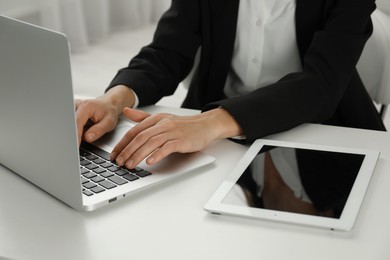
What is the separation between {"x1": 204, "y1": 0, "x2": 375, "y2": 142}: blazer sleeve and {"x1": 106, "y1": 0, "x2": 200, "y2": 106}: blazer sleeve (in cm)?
23

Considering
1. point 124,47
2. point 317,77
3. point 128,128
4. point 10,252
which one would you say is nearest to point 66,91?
point 10,252

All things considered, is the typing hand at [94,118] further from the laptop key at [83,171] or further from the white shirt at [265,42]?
the white shirt at [265,42]

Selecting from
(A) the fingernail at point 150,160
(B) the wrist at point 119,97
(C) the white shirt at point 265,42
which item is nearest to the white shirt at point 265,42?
(C) the white shirt at point 265,42

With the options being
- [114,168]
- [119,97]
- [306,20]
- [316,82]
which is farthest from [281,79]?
[114,168]

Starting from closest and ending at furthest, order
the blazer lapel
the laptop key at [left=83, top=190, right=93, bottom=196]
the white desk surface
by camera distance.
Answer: the white desk surface < the laptop key at [left=83, top=190, right=93, bottom=196] < the blazer lapel

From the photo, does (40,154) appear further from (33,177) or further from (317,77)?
(317,77)

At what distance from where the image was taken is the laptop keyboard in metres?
0.97

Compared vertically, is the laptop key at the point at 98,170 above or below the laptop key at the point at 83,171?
below

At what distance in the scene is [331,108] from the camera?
1293 millimetres

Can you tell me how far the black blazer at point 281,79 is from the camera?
1.20m

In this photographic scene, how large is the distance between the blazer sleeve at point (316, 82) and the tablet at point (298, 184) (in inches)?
2.2

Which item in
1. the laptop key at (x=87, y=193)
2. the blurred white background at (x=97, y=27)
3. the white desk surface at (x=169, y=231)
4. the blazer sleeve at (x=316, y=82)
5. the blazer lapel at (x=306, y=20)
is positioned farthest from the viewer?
the blurred white background at (x=97, y=27)

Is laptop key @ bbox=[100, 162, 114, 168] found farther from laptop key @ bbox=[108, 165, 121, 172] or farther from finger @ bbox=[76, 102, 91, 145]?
finger @ bbox=[76, 102, 91, 145]

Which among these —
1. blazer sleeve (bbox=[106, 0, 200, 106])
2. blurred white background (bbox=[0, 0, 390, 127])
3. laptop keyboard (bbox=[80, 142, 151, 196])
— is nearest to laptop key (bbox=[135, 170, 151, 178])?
laptop keyboard (bbox=[80, 142, 151, 196])
